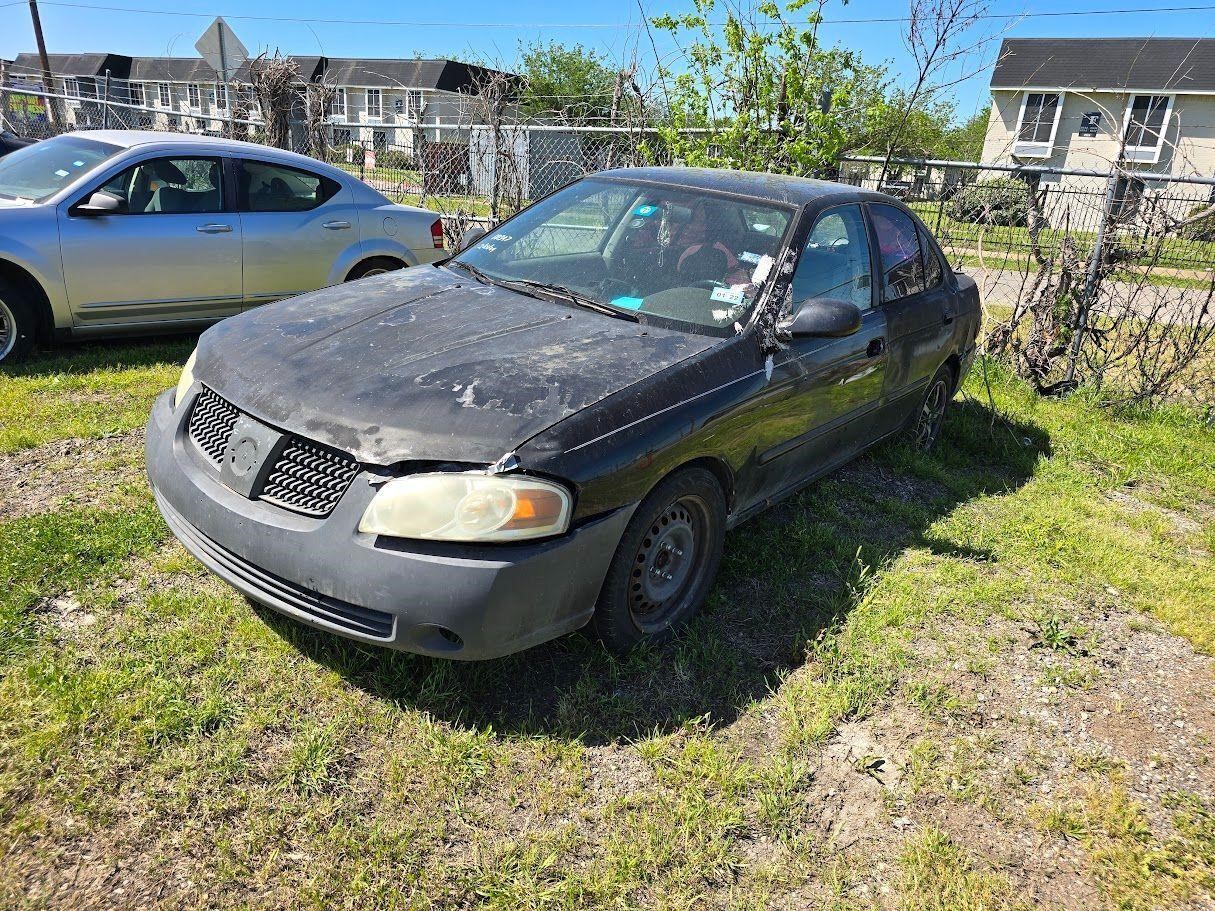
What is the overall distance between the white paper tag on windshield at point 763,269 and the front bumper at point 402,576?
139 cm

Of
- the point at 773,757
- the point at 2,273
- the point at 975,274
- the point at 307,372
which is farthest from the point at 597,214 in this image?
the point at 975,274

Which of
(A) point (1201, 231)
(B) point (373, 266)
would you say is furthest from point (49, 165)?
(A) point (1201, 231)

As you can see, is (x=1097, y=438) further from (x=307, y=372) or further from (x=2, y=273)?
(x=2, y=273)

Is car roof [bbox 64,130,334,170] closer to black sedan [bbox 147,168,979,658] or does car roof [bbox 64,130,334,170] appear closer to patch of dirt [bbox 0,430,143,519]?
patch of dirt [bbox 0,430,143,519]

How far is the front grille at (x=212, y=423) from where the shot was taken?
2957 millimetres

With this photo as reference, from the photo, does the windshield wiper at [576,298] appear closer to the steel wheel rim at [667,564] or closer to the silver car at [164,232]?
the steel wheel rim at [667,564]

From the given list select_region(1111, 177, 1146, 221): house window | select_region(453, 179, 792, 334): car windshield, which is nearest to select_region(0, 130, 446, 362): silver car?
select_region(453, 179, 792, 334): car windshield

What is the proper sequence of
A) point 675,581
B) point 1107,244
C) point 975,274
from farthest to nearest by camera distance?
point 975,274, point 1107,244, point 675,581

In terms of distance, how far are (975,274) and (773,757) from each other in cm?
819

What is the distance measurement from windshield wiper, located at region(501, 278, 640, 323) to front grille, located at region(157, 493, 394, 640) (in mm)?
1644

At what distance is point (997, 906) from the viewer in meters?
2.35

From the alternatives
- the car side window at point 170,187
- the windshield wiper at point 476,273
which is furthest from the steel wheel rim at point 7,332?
the windshield wiper at point 476,273

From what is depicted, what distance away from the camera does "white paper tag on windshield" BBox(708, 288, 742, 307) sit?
3.58 metres

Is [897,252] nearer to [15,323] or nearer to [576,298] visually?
[576,298]
